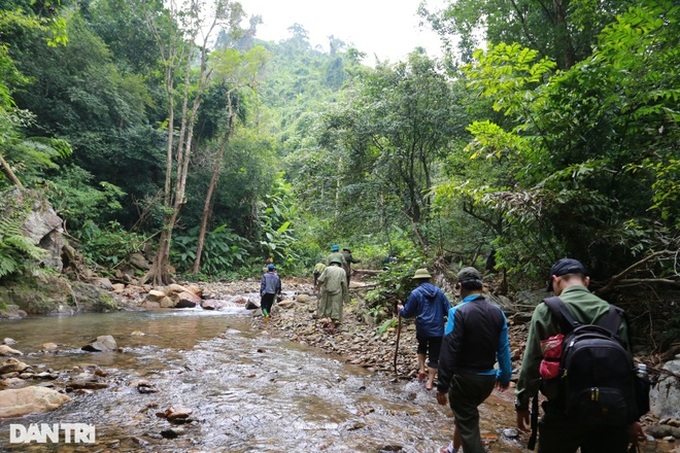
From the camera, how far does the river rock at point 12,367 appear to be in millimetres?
5245

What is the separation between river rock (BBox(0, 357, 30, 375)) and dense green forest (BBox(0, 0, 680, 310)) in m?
6.51

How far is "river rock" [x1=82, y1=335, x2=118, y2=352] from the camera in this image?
6.93 metres

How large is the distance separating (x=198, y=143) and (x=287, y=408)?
72.8 feet

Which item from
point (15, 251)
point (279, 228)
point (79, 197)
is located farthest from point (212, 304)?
point (279, 228)

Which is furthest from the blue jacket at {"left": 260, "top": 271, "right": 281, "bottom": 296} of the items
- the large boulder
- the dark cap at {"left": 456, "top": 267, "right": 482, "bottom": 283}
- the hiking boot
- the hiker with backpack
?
the hiker with backpack

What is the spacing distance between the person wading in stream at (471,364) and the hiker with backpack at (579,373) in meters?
0.52

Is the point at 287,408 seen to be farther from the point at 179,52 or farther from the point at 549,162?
the point at 179,52

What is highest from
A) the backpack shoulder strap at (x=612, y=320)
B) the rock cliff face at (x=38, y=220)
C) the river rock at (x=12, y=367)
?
the rock cliff face at (x=38, y=220)

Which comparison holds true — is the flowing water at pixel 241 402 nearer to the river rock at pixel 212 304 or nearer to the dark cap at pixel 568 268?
the dark cap at pixel 568 268

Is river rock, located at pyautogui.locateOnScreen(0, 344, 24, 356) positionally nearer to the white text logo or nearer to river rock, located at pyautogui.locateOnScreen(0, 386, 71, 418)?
river rock, located at pyautogui.locateOnScreen(0, 386, 71, 418)

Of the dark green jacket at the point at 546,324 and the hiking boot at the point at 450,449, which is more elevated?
the dark green jacket at the point at 546,324

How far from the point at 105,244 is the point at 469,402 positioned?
752 inches

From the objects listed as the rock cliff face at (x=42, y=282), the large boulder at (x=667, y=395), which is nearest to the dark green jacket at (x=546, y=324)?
the large boulder at (x=667, y=395)

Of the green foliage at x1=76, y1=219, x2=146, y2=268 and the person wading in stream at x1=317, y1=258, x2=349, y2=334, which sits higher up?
the green foliage at x1=76, y1=219, x2=146, y2=268
